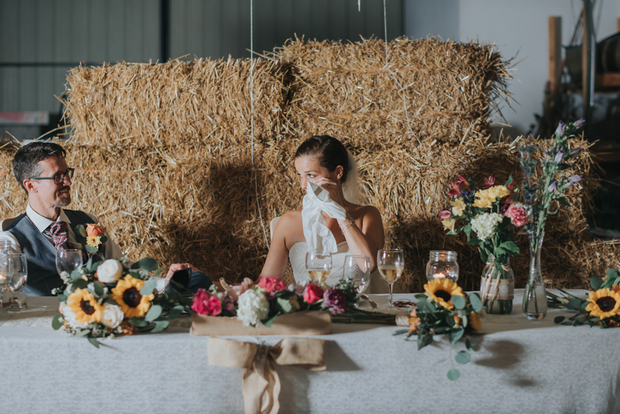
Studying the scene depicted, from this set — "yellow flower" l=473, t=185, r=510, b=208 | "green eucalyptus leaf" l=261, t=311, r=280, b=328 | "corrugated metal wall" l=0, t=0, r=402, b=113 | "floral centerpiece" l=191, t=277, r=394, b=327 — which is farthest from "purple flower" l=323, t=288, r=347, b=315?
"corrugated metal wall" l=0, t=0, r=402, b=113

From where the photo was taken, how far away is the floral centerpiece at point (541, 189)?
1.01 metres

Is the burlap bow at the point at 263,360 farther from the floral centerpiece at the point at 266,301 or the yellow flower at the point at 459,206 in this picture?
the yellow flower at the point at 459,206

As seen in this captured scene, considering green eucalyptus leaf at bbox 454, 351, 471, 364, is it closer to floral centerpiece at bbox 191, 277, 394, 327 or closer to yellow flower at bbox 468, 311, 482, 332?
yellow flower at bbox 468, 311, 482, 332

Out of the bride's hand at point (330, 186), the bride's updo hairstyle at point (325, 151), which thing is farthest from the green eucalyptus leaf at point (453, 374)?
the bride's updo hairstyle at point (325, 151)

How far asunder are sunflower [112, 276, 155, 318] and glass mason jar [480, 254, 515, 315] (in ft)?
2.51

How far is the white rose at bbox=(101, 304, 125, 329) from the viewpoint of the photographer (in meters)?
0.88

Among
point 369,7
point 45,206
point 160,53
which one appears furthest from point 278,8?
point 45,206

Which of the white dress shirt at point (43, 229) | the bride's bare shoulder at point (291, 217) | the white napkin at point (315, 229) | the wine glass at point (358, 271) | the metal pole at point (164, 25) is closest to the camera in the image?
the wine glass at point (358, 271)

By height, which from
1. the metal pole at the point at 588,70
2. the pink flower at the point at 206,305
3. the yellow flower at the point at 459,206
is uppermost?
the metal pole at the point at 588,70

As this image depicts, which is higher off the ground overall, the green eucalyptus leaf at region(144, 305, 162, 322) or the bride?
the bride

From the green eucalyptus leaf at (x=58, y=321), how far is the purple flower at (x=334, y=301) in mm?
522

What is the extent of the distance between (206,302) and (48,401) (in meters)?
0.36

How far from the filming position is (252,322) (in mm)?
852

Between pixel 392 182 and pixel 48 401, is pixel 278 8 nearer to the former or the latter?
pixel 392 182
